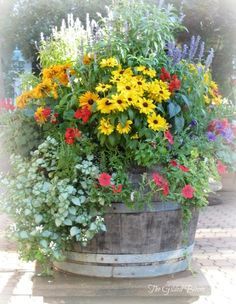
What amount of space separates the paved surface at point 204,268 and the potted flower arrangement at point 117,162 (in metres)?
0.24

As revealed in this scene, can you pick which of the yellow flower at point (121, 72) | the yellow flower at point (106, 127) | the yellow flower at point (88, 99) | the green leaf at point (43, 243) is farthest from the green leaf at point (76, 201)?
the yellow flower at point (121, 72)

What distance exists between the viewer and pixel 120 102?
2.36 meters

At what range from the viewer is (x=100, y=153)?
2.51 meters

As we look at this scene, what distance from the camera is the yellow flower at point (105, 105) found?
7.74 ft

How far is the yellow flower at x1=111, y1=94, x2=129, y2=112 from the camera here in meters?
2.34

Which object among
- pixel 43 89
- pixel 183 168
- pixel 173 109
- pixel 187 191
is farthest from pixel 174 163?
pixel 43 89

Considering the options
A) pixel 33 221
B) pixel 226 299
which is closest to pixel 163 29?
pixel 33 221

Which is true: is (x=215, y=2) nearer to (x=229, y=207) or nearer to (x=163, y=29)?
(x=229, y=207)

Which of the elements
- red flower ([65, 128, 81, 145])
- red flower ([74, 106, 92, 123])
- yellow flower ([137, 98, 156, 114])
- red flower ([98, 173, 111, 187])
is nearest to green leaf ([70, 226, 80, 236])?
red flower ([98, 173, 111, 187])

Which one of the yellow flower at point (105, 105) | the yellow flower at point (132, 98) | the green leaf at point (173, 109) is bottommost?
the green leaf at point (173, 109)

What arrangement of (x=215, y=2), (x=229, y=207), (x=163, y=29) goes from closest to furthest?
1. (x=163, y=29)
2. (x=229, y=207)
3. (x=215, y=2)

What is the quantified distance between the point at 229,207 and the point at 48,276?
4.37 meters

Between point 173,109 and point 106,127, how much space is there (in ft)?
1.22

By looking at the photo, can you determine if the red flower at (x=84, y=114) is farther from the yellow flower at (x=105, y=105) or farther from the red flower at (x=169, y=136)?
the red flower at (x=169, y=136)
